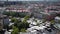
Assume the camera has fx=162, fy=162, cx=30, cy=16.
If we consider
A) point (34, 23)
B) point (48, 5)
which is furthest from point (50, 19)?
point (48, 5)

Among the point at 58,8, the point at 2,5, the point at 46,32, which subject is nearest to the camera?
the point at 46,32

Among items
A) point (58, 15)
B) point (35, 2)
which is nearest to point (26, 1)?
point (35, 2)

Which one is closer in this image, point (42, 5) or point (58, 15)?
point (58, 15)

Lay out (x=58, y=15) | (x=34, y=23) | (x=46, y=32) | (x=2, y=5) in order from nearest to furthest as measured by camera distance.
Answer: (x=46, y=32), (x=34, y=23), (x=58, y=15), (x=2, y=5)

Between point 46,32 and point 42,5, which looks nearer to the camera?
point 46,32

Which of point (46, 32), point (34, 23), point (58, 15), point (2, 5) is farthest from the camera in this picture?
point (2, 5)

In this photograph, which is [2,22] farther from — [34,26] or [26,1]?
[26,1]

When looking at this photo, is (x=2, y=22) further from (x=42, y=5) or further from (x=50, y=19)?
(x=42, y=5)

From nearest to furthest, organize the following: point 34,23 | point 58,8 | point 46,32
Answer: point 46,32 → point 34,23 → point 58,8
